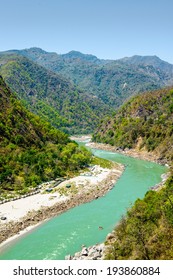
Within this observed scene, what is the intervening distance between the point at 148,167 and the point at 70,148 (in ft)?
77.5

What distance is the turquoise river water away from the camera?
40.6 metres

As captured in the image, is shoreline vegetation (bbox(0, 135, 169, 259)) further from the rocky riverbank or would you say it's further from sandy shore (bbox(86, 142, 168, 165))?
sandy shore (bbox(86, 142, 168, 165))

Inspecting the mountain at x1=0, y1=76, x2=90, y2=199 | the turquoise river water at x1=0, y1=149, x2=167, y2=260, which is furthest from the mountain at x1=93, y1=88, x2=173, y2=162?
the turquoise river water at x1=0, y1=149, x2=167, y2=260

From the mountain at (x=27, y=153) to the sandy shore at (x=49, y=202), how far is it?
4.40m

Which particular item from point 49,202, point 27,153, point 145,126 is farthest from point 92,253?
point 145,126

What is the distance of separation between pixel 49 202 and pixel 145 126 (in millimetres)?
78923

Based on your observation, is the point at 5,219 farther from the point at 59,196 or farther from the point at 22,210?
the point at 59,196

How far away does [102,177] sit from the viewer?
79938 millimetres

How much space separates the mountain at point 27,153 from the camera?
66188 mm

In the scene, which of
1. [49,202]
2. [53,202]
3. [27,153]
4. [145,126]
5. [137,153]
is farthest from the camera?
[145,126]

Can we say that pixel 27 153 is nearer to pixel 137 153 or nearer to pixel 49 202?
pixel 49 202

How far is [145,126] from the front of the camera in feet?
426

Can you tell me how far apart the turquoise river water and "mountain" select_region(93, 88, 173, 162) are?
4286 centimetres

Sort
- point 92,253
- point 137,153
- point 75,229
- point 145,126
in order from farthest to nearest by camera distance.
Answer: point 145,126 < point 137,153 < point 75,229 < point 92,253
